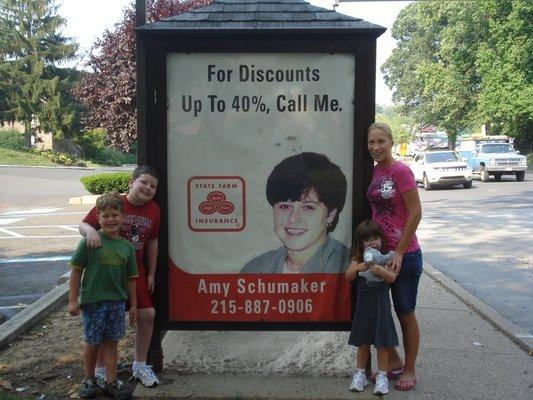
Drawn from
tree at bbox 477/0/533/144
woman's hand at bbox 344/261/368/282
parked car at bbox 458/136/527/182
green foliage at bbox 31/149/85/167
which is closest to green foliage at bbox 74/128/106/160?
green foliage at bbox 31/149/85/167

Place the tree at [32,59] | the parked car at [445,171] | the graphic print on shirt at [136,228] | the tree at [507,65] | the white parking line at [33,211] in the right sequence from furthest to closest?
the tree at [32,59] → the tree at [507,65] → the parked car at [445,171] → the white parking line at [33,211] → the graphic print on shirt at [136,228]

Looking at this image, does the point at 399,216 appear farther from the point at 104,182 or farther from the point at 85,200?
the point at 85,200

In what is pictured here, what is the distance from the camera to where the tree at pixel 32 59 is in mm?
52750

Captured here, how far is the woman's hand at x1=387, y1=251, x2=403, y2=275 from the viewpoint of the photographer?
357 centimetres

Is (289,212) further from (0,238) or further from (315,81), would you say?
(0,238)

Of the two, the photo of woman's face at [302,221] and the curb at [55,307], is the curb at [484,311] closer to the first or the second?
the curb at [55,307]

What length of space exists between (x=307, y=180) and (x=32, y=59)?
57367mm

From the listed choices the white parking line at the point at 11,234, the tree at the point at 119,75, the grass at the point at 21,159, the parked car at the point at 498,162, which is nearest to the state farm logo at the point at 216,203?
the white parking line at the point at 11,234

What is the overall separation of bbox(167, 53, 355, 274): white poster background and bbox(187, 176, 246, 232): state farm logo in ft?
0.12

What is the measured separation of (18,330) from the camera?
5.04m

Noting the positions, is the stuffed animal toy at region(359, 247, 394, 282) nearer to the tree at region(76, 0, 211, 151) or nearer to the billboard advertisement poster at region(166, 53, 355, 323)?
the billboard advertisement poster at region(166, 53, 355, 323)

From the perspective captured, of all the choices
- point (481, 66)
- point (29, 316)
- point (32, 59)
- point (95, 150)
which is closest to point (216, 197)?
point (29, 316)

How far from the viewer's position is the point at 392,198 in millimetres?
3611

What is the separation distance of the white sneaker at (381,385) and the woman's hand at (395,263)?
71cm
